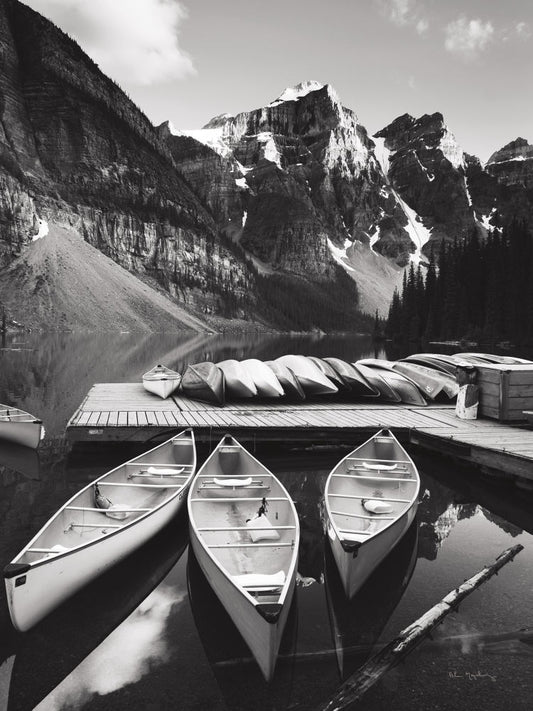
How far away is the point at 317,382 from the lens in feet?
65.6

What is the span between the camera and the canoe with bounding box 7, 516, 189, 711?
19.0ft

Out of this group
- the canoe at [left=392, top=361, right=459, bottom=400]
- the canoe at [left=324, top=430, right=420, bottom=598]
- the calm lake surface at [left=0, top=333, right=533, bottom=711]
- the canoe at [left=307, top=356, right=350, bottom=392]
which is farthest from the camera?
the canoe at [left=392, top=361, right=459, bottom=400]

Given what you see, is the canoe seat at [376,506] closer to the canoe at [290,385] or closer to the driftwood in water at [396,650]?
the driftwood in water at [396,650]

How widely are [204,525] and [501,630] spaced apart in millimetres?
4825

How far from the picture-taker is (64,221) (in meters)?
159

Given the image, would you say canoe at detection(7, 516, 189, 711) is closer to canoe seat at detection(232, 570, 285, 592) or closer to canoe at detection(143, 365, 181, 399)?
canoe seat at detection(232, 570, 285, 592)

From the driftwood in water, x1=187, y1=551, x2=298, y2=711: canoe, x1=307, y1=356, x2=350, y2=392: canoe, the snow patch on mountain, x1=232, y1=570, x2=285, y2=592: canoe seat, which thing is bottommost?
x1=187, y1=551, x2=298, y2=711: canoe

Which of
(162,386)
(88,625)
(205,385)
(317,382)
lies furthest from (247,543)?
(162,386)

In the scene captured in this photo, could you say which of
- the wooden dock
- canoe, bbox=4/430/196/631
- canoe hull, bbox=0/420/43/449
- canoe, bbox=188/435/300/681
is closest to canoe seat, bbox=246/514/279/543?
canoe, bbox=188/435/300/681

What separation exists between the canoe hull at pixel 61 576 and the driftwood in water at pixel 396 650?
12.2 ft

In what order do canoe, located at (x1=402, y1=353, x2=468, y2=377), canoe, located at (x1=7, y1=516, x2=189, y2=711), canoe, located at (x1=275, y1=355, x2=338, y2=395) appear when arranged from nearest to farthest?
canoe, located at (x1=7, y1=516, x2=189, y2=711)
canoe, located at (x1=275, y1=355, x2=338, y2=395)
canoe, located at (x1=402, y1=353, x2=468, y2=377)

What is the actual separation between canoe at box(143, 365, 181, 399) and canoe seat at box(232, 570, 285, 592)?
1442 centimetres

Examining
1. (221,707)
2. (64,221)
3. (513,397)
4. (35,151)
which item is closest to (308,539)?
(221,707)

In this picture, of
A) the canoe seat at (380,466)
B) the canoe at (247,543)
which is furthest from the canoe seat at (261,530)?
the canoe seat at (380,466)
